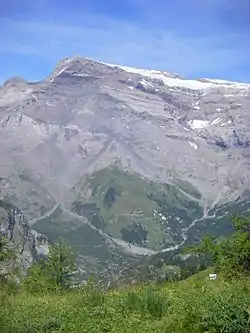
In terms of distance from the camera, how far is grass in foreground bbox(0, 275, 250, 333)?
11805mm

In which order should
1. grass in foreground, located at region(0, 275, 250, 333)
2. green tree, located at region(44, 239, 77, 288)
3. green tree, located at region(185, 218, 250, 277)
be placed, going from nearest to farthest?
grass in foreground, located at region(0, 275, 250, 333)
green tree, located at region(185, 218, 250, 277)
green tree, located at region(44, 239, 77, 288)

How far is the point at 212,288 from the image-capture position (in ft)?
50.3

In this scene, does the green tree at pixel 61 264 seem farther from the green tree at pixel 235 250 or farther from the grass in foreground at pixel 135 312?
the grass in foreground at pixel 135 312

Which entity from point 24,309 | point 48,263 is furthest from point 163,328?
point 48,263

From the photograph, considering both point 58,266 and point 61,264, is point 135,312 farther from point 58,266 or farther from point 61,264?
point 61,264

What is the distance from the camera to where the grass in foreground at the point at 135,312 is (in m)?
11.8

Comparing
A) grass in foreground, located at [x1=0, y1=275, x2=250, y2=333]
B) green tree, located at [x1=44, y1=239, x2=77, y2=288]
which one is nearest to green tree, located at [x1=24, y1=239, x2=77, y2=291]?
green tree, located at [x1=44, y1=239, x2=77, y2=288]

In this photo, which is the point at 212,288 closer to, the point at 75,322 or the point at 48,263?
the point at 75,322

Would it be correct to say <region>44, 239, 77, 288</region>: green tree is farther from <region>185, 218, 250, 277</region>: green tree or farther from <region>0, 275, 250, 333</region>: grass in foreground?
<region>0, 275, 250, 333</region>: grass in foreground

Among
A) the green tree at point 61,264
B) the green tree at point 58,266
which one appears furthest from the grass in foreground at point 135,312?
the green tree at point 61,264

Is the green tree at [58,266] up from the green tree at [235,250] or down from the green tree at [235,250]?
down

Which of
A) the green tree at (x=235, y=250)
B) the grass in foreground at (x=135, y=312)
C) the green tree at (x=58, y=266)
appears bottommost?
the green tree at (x=58, y=266)

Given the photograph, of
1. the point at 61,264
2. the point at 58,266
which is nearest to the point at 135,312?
the point at 58,266

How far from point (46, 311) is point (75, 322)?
1457 millimetres
